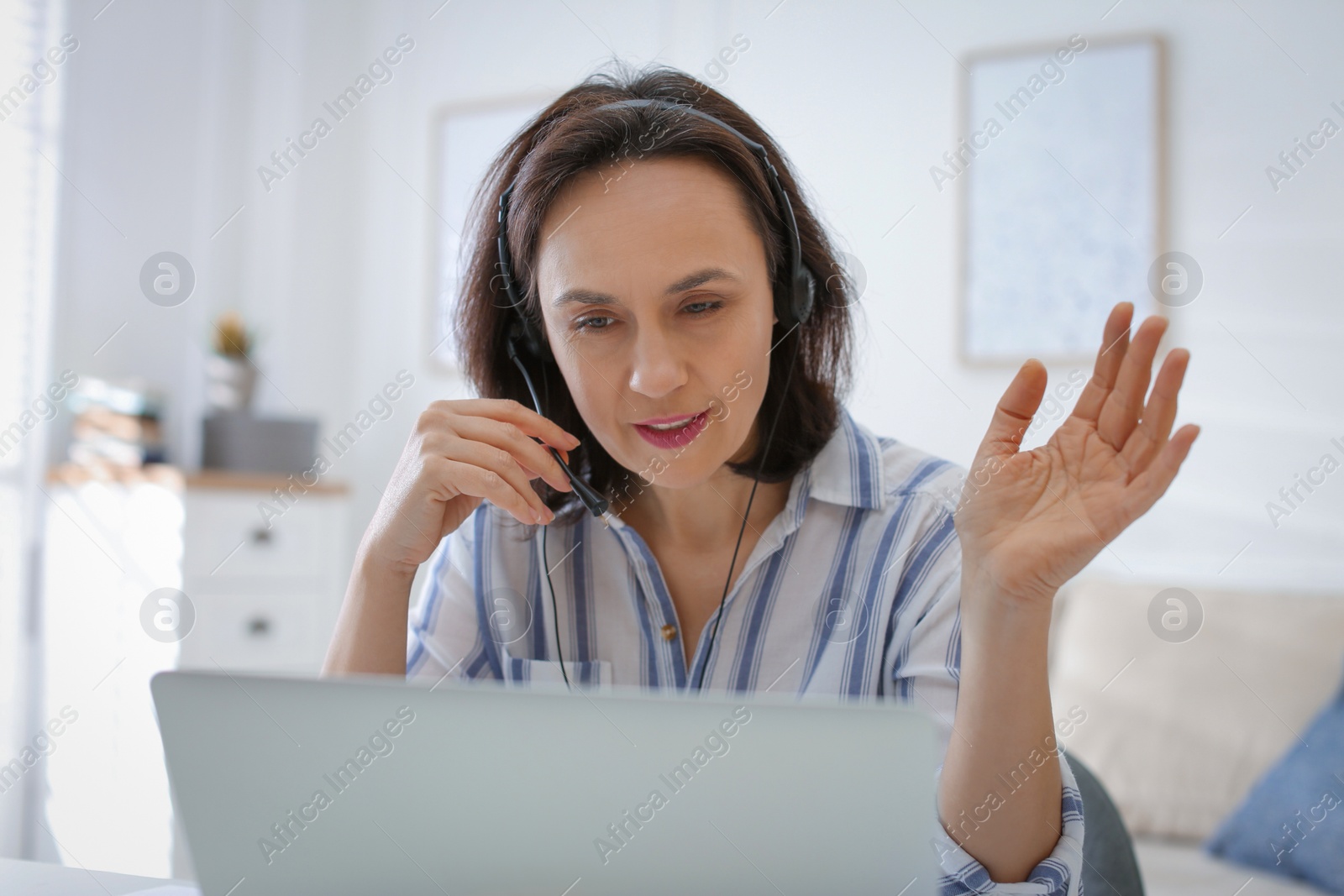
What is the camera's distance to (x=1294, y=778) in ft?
5.77

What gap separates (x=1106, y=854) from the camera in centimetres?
90

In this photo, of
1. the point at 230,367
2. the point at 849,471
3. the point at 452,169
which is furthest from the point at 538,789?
the point at 452,169

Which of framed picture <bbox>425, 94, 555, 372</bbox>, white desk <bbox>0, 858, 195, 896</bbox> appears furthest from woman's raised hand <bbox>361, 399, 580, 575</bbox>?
framed picture <bbox>425, 94, 555, 372</bbox>

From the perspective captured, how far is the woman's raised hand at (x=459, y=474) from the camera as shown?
40.2 inches

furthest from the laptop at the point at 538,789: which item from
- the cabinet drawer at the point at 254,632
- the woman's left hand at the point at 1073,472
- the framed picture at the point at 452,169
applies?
the framed picture at the point at 452,169

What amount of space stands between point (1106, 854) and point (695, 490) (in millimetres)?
553

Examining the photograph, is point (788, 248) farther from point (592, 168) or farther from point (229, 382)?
point (229, 382)

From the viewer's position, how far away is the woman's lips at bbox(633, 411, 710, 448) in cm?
105

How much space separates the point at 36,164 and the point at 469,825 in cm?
242

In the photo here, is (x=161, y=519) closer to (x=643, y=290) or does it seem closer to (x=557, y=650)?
(x=557, y=650)

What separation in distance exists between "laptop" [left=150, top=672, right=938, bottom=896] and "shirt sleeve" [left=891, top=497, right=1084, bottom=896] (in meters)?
0.32

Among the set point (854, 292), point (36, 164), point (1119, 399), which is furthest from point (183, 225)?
point (1119, 399)

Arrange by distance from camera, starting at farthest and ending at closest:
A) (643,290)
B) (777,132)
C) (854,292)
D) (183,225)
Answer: (183,225) → (777,132) → (854,292) → (643,290)

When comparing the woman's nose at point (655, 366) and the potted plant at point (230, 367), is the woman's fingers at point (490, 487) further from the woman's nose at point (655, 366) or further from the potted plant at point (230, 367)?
the potted plant at point (230, 367)
